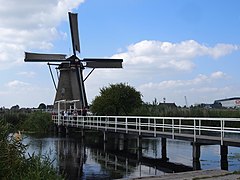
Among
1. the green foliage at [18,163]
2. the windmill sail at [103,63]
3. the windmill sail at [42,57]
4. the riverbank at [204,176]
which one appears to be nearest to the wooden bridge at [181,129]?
the riverbank at [204,176]

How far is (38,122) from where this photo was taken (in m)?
44.5

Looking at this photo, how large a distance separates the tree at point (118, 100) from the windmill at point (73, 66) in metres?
7.24

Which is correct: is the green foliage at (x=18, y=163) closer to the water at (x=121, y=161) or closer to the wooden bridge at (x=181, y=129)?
the water at (x=121, y=161)

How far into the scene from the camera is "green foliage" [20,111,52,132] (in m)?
43.9

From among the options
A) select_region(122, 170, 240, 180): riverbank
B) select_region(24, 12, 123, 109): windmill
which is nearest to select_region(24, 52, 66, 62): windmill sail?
select_region(24, 12, 123, 109): windmill

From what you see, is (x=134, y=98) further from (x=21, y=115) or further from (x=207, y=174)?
(x=207, y=174)

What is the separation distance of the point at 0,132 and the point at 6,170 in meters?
0.82

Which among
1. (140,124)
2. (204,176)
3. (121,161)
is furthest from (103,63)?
(204,176)

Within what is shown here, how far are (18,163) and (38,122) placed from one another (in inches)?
1525

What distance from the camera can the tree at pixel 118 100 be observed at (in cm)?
3916

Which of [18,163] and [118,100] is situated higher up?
[118,100]

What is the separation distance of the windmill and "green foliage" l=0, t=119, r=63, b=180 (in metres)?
39.7

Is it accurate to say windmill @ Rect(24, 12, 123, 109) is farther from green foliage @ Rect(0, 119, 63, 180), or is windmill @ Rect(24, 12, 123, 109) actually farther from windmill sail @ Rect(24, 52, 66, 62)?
green foliage @ Rect(0, 119, 63, 180)

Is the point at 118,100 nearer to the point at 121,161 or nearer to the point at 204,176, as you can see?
the point at 121,161
